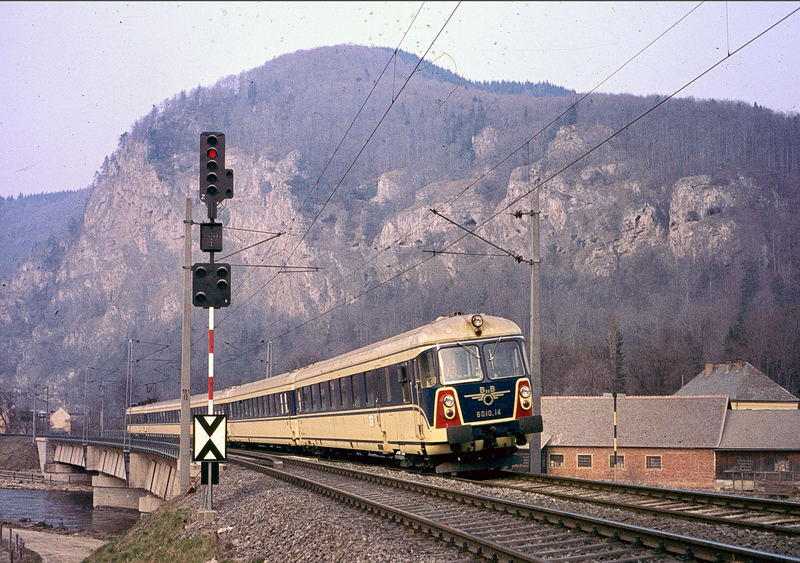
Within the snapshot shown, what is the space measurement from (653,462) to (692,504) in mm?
40450

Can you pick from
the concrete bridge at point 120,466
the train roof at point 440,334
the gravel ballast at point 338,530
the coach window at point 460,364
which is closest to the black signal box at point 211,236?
the gravel ballast at point 338,530

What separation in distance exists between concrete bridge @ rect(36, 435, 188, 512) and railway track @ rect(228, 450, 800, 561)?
1765 centimetres

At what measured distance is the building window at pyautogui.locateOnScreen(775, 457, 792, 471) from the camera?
5053 cm

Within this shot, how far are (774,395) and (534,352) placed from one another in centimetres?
6105

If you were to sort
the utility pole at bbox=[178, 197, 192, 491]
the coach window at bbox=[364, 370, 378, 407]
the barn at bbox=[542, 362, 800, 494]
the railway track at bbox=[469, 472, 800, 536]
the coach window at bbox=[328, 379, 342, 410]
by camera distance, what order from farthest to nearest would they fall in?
the barn at bbox=[542, 362, 800, 494] < the coach window at bbox=[328, 379, 342, 410] < the utility pole at bbox=[178, 197, 192, 491] < the coach window at bbox=[364, 370, 378, 407] < the railway track at bbox=[469, 472, 800, 536]

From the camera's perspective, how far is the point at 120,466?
62.4 m

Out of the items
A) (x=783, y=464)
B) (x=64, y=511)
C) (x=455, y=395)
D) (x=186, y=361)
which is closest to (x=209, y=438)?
(x=455, y=395)

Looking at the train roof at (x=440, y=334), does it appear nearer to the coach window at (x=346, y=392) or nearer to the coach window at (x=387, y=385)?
the coach window at (x=387, y=385)

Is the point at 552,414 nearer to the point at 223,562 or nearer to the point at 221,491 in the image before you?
the point at 221,491

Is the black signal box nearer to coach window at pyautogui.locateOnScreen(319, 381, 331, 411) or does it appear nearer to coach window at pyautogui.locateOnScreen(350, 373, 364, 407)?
coach window at pyautogui.locateOnScreen(350, 373, 364, 407)

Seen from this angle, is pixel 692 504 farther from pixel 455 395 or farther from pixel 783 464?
pixel 783 464

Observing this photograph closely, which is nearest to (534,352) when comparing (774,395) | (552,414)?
(552,414)

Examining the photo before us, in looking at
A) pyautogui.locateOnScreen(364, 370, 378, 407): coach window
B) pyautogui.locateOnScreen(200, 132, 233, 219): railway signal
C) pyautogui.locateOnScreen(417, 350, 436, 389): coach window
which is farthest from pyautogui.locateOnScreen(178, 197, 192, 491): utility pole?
pyautogui.locateOnScreen(417, 350, 436, 389): coach window

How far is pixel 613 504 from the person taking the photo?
40.8 feet
